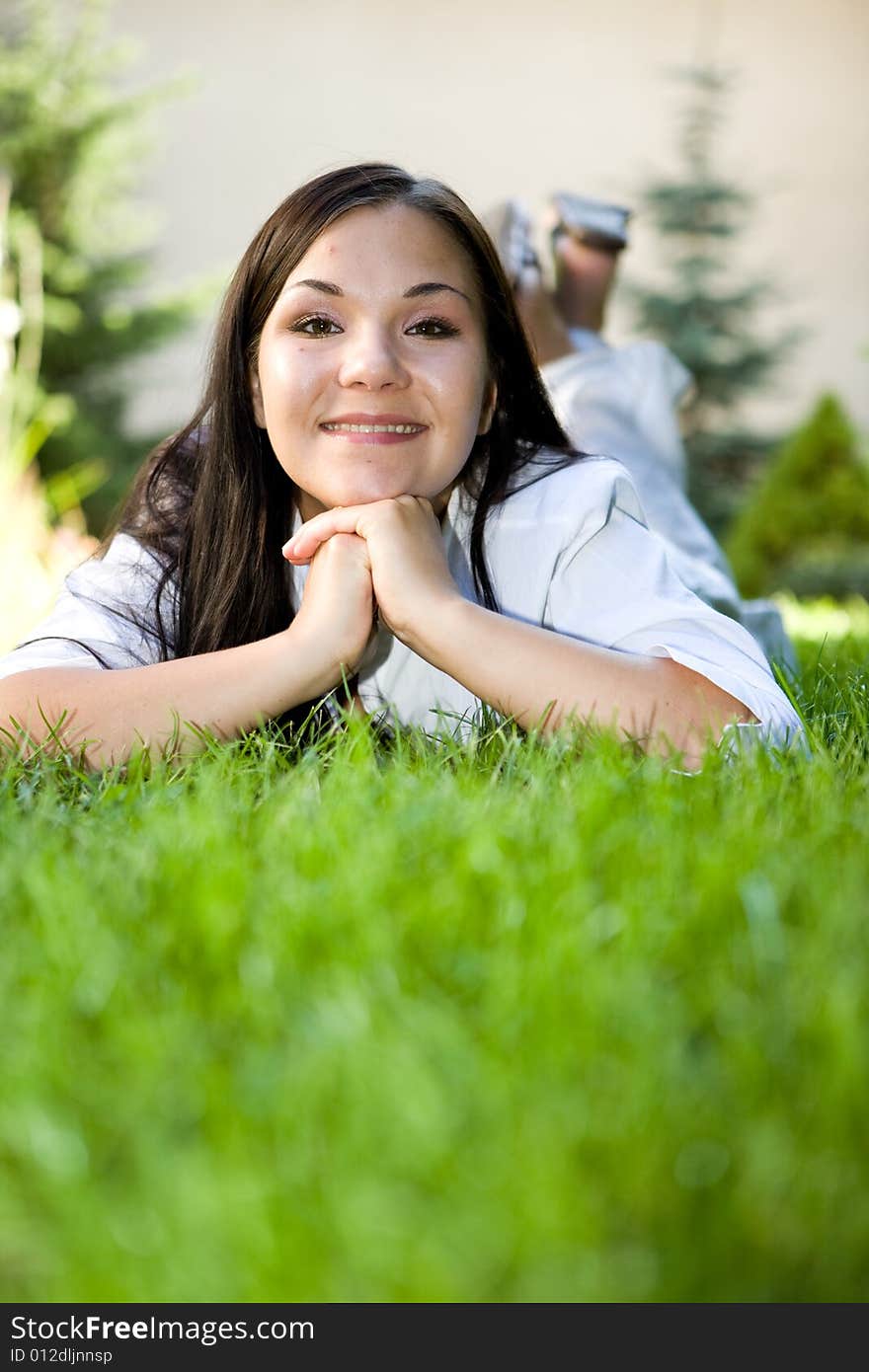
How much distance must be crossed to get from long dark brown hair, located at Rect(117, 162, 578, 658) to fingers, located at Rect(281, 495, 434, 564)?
0.21 m

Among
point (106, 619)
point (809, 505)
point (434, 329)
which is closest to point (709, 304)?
point (809, 505)

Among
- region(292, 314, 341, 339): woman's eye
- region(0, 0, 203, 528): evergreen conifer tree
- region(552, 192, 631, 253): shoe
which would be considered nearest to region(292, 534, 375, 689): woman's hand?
region(292, 314, 341, 339): woman's eye

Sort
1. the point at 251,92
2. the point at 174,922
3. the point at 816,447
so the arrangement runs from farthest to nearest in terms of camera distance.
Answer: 1. the point at 251,92
2. the point at 816,447
3. the point at 174,922

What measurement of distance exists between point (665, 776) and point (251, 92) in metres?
13.3

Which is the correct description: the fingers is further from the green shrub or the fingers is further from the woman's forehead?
the green shrub

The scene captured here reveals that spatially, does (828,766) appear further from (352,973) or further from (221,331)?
(221,331)

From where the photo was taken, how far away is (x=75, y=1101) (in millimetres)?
806

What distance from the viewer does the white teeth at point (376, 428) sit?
1.90 meters

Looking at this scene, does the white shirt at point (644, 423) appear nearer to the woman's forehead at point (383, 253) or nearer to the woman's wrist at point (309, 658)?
the woman's forehead at point (383, 253)

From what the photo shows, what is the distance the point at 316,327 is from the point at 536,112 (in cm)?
1370

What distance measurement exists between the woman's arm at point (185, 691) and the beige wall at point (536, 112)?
1175 cm

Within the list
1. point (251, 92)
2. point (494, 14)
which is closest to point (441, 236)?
point (251, 92)

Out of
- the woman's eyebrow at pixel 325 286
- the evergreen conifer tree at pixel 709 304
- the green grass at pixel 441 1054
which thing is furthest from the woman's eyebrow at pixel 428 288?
the evergreen conifer tree at pixel 709 304

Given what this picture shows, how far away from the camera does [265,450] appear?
2232 mm
